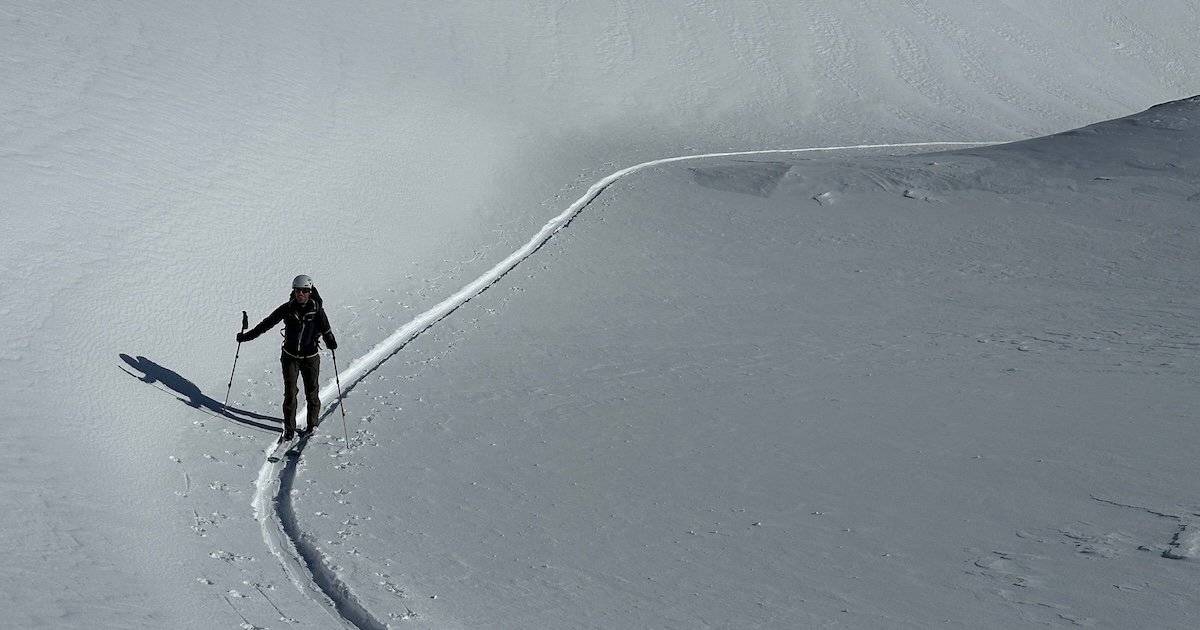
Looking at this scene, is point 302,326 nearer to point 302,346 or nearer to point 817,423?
point 302,346

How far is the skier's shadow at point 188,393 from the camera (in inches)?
404

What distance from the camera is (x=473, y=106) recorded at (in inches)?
965

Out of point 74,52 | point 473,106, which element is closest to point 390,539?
point 74,52

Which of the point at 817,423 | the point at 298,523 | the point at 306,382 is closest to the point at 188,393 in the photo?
the point at 306,382

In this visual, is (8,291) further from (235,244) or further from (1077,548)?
(1077,548)

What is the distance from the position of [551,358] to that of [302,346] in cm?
295

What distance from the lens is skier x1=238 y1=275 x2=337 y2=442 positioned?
9781 millimetres

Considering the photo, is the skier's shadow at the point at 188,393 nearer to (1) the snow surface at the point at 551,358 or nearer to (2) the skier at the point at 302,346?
(1) the snow surface at the point at 551,358

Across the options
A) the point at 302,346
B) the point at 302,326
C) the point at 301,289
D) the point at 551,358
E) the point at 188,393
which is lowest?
the point at 188,393

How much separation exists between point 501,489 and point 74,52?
13257mm

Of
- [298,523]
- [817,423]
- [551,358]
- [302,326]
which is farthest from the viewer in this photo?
[551,358]

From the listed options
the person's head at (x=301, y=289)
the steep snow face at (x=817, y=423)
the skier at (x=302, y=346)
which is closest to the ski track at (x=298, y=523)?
the steep snow face at (x=817, y=423)

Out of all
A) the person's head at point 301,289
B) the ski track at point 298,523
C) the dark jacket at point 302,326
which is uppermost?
the person's head at point 301,289

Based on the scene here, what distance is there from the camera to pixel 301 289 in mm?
9617
